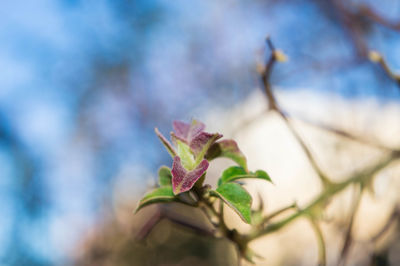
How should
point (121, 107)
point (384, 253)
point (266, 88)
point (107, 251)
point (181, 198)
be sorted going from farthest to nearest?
point (121, 107) < point (107, 251) < point (384, 253) < point (266, 88) < point (181, 198)

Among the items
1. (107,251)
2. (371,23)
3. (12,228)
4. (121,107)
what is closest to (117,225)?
(107,251)

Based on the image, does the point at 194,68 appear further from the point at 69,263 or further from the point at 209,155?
the point at 209,155

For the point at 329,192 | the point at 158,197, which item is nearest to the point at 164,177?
the point at 158,197

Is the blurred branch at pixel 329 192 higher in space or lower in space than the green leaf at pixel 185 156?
lower

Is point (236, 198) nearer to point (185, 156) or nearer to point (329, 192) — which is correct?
point (185, 156)

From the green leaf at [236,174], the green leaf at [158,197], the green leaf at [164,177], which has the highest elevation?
the green leaf at [164,177]
